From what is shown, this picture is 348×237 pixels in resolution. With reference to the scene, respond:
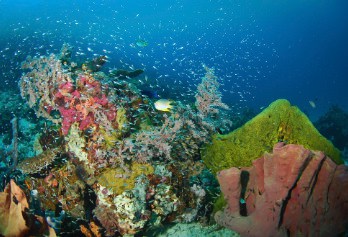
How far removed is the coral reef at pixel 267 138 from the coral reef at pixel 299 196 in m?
1.29

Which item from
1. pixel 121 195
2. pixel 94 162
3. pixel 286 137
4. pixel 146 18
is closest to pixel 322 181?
pixel 286 137

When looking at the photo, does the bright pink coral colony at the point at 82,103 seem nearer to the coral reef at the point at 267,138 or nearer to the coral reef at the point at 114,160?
the coral reef at the point at 114,160

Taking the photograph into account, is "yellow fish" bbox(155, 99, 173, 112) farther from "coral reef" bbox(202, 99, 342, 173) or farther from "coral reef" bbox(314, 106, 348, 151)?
"coral reef" bbox(314, 106, 348, 151)

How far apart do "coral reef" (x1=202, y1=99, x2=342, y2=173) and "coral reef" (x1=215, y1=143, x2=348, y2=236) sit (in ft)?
4.25

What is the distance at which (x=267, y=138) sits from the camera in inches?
185

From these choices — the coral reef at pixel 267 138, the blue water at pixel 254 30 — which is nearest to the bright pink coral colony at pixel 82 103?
the coral reef at pixel 267 138

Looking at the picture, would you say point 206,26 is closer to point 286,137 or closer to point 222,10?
point 222,10

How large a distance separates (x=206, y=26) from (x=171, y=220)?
176 metres

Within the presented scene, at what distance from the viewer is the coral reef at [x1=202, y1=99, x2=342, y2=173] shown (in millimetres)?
4340

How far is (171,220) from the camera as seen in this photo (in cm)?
457

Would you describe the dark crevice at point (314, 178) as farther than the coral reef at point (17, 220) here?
Yes

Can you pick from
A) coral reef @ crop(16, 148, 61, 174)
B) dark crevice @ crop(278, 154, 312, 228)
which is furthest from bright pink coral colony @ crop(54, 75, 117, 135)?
dark crevice @ crop(278, 154, 312, 228)

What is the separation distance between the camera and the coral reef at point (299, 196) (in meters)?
3.04

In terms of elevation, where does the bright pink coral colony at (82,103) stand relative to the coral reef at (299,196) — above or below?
above
